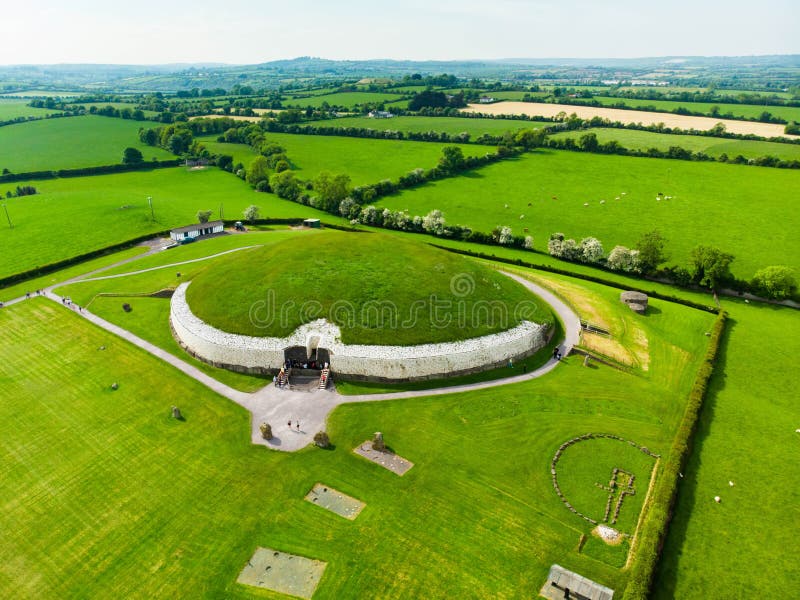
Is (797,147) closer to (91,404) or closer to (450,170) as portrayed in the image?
(450,170)

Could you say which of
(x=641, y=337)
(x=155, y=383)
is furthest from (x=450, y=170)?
(x=155, y=383)

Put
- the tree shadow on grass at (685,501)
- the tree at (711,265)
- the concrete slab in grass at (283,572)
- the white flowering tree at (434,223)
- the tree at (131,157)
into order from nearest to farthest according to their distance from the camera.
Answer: the concrete slab in grass at (283,572)
the tree shadow on grass at (685,501)
the tree at (711,265)
the white flowering tree at (434,223)
the tree at (131,157)

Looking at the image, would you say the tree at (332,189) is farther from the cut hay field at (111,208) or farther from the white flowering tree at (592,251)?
the white flowering tree at (592,251)

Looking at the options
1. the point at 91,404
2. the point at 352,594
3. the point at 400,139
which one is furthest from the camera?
the point at 400,139

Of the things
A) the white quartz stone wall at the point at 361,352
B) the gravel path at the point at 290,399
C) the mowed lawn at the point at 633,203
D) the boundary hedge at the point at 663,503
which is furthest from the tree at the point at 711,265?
the white quartz stone wall at the point at 361,352

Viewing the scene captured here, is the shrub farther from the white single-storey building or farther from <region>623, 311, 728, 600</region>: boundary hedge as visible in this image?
the white single-storey building

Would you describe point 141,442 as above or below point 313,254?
below

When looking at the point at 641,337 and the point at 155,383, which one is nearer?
the point at 155,383
